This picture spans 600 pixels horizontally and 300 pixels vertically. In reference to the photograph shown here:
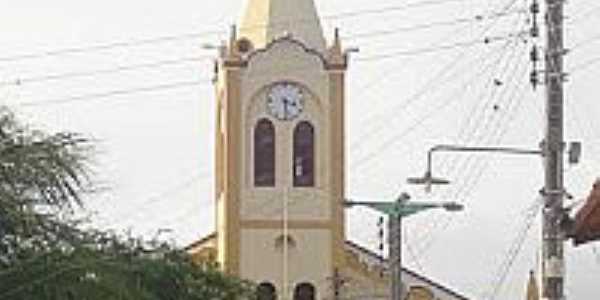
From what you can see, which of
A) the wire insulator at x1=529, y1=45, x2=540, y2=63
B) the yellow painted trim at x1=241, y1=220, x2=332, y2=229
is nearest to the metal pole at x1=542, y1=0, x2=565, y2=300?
the wire insulator at x1=529, y1=45, x2=540, y2=63

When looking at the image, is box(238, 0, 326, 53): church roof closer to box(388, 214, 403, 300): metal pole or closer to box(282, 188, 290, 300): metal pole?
box(282, 188, 290, 300): metal pole

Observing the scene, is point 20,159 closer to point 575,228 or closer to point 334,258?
point 575,228

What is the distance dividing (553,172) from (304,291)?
44387mm

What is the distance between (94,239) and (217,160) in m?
45.2

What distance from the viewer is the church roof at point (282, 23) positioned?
72.3 metres

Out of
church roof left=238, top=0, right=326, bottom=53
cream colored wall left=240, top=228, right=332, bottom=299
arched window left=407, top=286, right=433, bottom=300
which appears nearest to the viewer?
cream colored wall left=240, top=228, right=332, bottom=299

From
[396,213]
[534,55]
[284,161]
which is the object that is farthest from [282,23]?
[534,55]

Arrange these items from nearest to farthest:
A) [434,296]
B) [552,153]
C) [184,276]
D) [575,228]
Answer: [575,228], [552,153], [184,276], [434,296]

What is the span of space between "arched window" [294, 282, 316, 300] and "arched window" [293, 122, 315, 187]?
10.9ft

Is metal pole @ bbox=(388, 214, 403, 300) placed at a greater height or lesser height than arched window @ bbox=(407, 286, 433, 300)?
greater

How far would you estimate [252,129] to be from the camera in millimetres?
71750

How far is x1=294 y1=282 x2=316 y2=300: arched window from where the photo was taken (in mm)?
71938

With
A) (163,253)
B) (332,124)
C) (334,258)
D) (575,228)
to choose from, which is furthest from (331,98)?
(575,228)

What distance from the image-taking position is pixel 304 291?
72.1m
